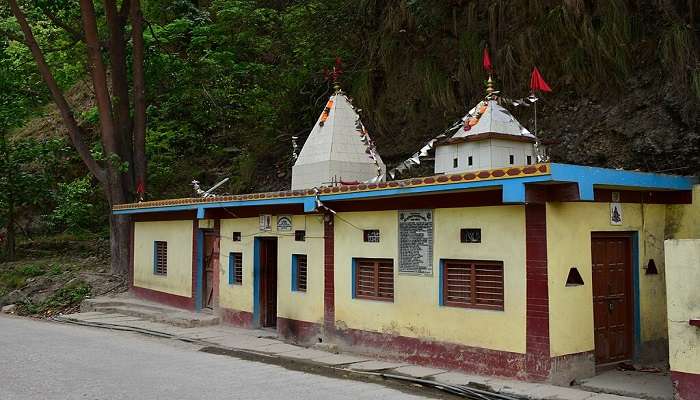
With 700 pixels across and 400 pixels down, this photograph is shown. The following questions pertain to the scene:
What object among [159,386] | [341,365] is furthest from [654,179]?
[159,386]

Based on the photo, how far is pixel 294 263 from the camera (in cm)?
1299

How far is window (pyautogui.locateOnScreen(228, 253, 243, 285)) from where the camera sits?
48.2ft

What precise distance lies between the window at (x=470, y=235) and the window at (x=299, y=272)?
4095 millimetres

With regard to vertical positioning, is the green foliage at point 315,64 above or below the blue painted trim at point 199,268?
above

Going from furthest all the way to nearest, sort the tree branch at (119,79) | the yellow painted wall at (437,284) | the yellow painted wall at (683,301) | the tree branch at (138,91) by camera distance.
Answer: the tree branch at (119,79)
the tree branch at (138,91)
the yellow painted wall at (437,284)
the yellow painted wall at (683,301)

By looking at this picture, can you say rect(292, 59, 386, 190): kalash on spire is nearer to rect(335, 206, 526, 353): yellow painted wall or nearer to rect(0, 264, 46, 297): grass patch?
rect(335, 206, 526, 353): yellow painted wall

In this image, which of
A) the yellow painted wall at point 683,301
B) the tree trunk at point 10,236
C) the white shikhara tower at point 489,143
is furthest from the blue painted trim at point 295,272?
the tree trunk at point 10,236

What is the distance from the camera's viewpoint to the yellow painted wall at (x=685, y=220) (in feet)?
33.0

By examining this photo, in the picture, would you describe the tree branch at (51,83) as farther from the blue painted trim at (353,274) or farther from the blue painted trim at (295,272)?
the blue painted trim at (353,274)

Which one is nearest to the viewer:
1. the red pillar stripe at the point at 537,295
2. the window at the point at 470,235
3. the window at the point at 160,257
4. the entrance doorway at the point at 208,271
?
the red pillar stripe at the point at 537,295

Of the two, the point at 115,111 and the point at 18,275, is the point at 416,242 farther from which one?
the point at 18,275

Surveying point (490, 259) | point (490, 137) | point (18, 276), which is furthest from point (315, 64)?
point (490, 259)

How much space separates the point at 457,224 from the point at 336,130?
16.3 feet

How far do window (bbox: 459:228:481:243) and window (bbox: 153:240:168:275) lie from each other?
10.3 meters
